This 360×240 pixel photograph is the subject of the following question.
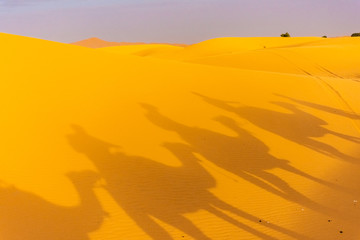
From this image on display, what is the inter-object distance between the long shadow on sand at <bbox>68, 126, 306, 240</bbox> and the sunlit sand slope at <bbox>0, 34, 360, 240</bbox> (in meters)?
0.02

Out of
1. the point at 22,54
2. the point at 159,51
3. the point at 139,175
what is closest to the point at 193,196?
the point at 139,175

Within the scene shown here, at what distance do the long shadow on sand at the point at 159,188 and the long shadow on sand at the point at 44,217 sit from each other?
0.51 meters

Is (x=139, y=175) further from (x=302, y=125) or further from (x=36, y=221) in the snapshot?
(x=302, y=125)

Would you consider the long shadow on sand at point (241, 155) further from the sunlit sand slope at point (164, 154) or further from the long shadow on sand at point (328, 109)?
the long shadow on sand at point (328, 109)

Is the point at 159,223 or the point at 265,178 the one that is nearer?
the point at 159,223

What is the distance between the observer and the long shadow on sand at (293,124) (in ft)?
32.4

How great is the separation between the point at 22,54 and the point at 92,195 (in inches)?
317

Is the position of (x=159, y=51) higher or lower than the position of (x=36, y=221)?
higher

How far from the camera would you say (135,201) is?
708cm

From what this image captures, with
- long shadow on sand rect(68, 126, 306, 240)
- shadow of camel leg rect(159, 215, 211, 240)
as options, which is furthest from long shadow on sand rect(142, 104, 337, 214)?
shadow of camel leg rect(159, 215, 211, 240)

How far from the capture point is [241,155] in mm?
A: 9148

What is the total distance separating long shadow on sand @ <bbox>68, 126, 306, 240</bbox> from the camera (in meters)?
6.44

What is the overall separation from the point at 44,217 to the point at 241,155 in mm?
4523

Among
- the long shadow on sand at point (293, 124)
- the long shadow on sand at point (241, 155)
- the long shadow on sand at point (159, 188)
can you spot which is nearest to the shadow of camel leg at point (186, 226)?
the long shadow on sand at point (159, 188)
